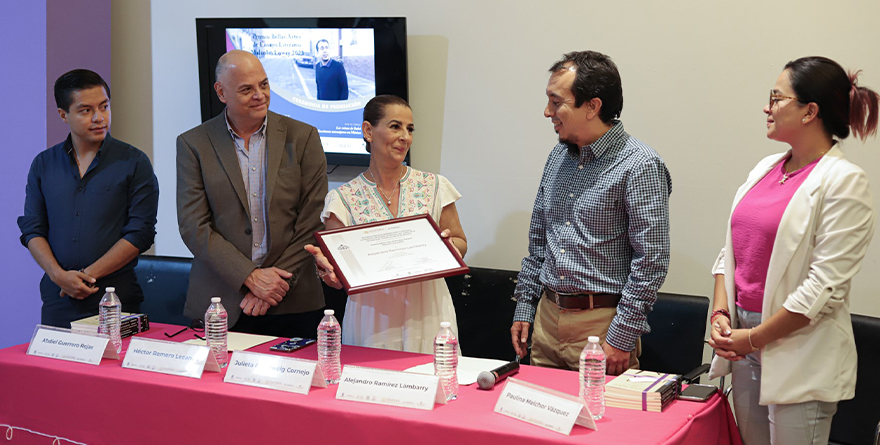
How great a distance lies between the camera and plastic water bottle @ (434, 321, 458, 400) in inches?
82.7

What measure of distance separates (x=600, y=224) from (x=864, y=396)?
4.87 feet

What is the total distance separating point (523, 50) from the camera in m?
4.05

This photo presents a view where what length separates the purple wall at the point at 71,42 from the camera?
4609mm

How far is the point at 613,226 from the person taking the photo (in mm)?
2473

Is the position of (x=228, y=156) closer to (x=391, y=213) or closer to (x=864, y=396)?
(x=391, y=213)

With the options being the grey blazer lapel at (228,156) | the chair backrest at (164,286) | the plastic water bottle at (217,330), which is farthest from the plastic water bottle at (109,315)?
the chair backrest at (164,286)

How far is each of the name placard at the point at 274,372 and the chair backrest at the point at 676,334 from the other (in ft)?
6.08

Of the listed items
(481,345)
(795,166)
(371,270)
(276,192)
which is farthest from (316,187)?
(795,166)

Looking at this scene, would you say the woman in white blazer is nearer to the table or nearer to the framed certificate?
the table

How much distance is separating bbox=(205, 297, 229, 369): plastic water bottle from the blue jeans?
5.35ft

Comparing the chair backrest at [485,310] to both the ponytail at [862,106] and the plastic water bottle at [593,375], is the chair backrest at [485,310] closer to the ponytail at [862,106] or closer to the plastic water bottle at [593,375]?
the plastic water bottle at [593,375]

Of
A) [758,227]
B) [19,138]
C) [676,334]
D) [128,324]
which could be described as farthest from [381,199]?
[19,138]

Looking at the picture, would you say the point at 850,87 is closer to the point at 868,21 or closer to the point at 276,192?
the point at 868,21

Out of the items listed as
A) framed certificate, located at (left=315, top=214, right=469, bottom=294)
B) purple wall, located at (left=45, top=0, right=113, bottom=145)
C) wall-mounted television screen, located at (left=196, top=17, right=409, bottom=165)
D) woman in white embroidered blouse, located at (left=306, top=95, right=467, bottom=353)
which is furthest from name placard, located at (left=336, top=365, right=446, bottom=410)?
purple wall, located at (left=45, top=0, right=113, bottom=145)
